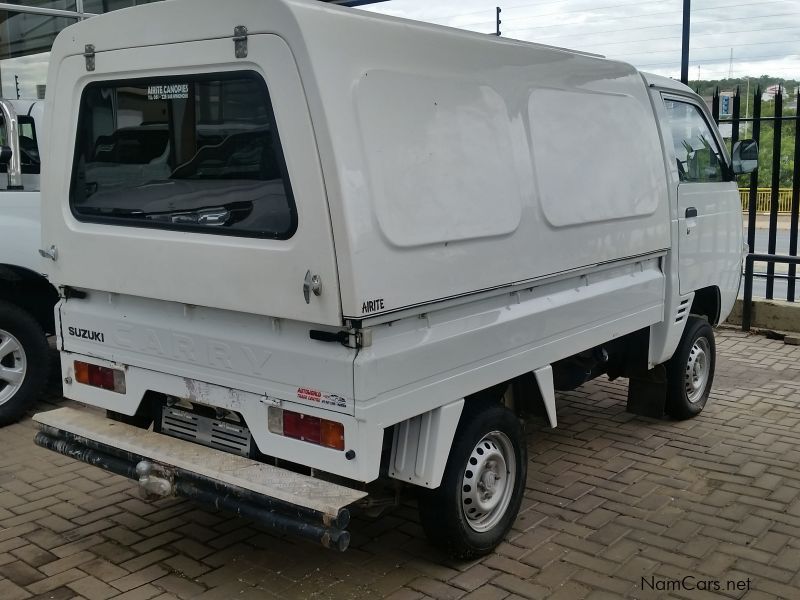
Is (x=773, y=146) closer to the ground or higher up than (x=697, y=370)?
higher up

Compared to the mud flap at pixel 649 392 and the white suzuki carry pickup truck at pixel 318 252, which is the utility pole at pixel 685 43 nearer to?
the mud flap at pixel 649 392

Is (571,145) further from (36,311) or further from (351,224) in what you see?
(36,311)

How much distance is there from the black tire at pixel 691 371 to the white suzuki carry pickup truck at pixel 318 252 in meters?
1.51

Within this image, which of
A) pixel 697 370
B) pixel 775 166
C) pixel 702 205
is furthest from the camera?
pixel 775 166

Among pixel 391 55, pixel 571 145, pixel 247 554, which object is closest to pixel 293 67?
pixel 391 55

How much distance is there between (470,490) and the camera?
156 inches

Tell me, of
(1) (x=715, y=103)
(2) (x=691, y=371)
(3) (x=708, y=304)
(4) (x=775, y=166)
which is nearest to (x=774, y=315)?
(4) (x=775, y=166)

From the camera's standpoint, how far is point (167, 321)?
12.8 feet

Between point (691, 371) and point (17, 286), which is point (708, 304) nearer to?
point (691, 371)

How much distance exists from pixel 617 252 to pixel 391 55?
2.11 m

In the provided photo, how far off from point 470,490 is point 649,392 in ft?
9.06

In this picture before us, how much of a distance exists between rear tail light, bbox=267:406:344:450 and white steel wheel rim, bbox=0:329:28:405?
10.8ft

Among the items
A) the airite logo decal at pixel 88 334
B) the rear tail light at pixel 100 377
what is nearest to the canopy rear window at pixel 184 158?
the airite logo decal at pixel 88 334

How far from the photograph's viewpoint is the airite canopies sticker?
3.72 m
